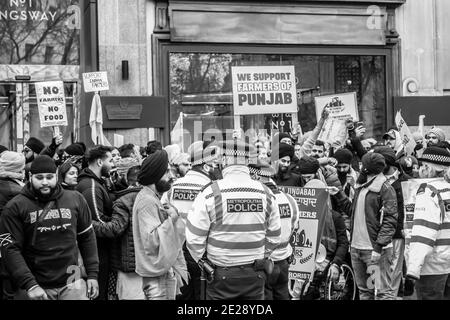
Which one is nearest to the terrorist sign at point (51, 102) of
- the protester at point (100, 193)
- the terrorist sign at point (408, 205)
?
the protester at point (100, 193)

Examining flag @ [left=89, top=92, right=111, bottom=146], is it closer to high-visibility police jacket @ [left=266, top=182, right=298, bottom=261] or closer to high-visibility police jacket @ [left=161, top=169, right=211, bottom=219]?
high-visibility police jacket @ [left=161, top=169, right=211, bottom=219]

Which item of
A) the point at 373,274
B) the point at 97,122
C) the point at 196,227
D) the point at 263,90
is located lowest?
the point at 373,274

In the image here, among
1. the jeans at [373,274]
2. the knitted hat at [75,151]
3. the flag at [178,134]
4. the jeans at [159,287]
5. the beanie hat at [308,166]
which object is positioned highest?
the flag at [178,134]

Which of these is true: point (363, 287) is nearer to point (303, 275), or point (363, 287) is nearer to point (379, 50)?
point (303, 275)

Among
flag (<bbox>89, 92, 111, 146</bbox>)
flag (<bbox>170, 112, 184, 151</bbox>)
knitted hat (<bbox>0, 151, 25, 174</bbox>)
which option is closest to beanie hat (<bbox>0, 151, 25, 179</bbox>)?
knitted hat (<bbox>0, 151, 25, 174</bbox>)

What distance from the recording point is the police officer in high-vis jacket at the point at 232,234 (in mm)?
6762

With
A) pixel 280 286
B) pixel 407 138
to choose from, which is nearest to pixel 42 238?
pixel 280 286

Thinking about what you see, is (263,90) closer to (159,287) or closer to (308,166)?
(308,166)

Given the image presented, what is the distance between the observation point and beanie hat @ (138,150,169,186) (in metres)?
7.86

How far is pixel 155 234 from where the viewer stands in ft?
25.2

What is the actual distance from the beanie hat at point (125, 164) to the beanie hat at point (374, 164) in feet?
8.85

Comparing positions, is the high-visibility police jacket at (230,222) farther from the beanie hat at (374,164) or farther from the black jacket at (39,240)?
the beanie hat at (374,164)

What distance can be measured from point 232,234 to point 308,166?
3926 mm

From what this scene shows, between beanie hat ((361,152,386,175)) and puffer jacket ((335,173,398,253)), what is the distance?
0.38 ft
